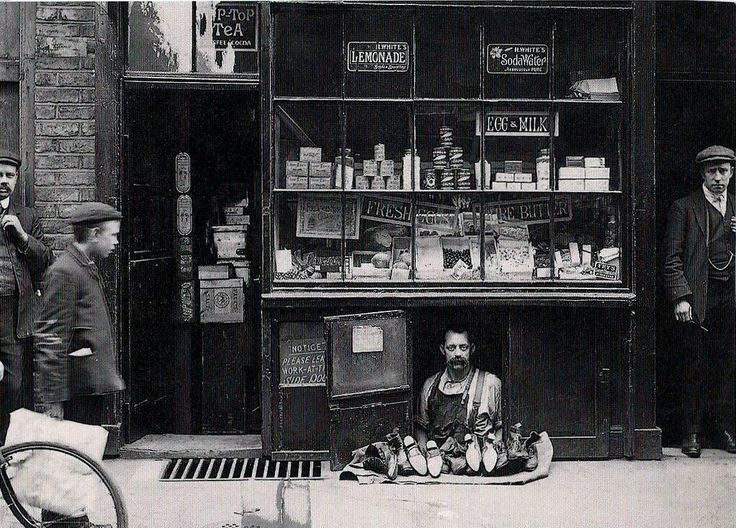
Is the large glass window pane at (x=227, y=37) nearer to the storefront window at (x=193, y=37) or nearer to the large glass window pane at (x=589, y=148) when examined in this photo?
the storefront window at (x=193, y=37)

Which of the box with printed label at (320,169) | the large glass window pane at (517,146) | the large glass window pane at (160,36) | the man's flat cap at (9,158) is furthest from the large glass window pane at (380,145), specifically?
the man's flat cap at (9,158)

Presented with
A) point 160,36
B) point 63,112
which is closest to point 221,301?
point 63,112

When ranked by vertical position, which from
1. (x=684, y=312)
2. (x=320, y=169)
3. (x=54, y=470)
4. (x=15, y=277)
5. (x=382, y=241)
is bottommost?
(x=54, y=470)

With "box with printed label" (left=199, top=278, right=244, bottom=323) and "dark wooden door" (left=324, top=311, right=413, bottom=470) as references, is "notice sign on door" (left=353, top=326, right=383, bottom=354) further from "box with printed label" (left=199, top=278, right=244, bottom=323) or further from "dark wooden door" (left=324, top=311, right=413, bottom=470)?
"box with printed label" (left=199, top=278, right=244, bottom=323)

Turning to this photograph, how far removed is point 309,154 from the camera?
6863 millimetres

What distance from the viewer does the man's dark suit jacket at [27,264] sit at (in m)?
6.35

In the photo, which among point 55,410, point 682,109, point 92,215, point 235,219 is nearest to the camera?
point 55,410

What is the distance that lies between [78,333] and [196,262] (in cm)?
275

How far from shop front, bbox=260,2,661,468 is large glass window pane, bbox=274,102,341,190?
0.01m

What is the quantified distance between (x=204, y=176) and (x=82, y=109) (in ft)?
4.41

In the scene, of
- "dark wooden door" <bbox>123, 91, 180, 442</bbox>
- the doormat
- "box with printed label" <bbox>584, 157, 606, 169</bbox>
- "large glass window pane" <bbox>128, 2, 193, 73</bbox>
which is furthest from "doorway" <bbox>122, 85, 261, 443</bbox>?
"box with printed label" <bbox>584, 157, 606, 169</bbox>

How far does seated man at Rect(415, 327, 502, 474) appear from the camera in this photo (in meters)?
6.77

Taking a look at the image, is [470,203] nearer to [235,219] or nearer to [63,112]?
[235,219]

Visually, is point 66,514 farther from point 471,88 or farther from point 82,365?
point 471,88
